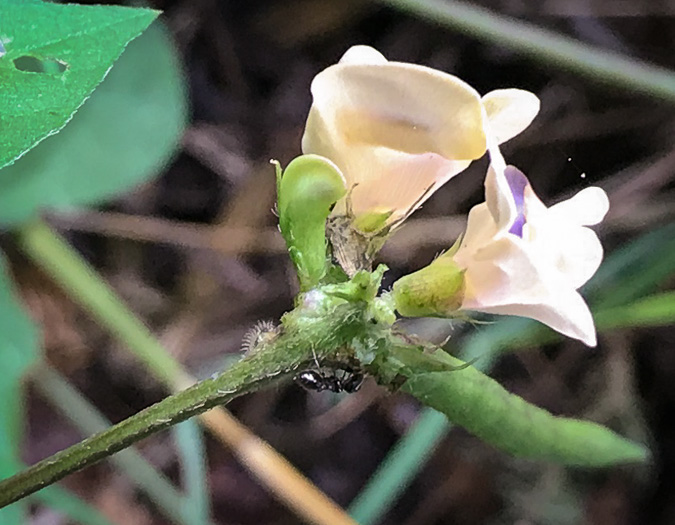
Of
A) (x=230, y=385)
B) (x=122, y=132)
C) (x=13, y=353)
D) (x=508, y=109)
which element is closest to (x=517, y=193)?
(x=508, y=109)

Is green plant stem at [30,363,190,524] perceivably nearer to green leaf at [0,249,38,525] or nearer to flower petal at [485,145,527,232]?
green leaf at [0,249,38,525]

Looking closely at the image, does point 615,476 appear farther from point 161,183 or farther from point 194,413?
point 194,413

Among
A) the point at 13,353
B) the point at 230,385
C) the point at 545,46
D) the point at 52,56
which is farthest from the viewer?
the point at 545,46

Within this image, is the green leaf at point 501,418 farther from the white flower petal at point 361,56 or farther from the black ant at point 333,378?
the white flower petal at point 361,56

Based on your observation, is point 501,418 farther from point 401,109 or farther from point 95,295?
point 95,295

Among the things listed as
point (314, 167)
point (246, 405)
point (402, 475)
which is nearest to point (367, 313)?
point (314, 167)

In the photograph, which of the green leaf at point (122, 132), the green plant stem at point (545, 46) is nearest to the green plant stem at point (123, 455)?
the green leaf at point (122, 132)

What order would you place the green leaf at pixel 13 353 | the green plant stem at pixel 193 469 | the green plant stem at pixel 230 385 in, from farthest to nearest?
the green plant stem at pixel 193 469, the green leaf at pixel 13 353, the green plant stem at pixel 230 385
